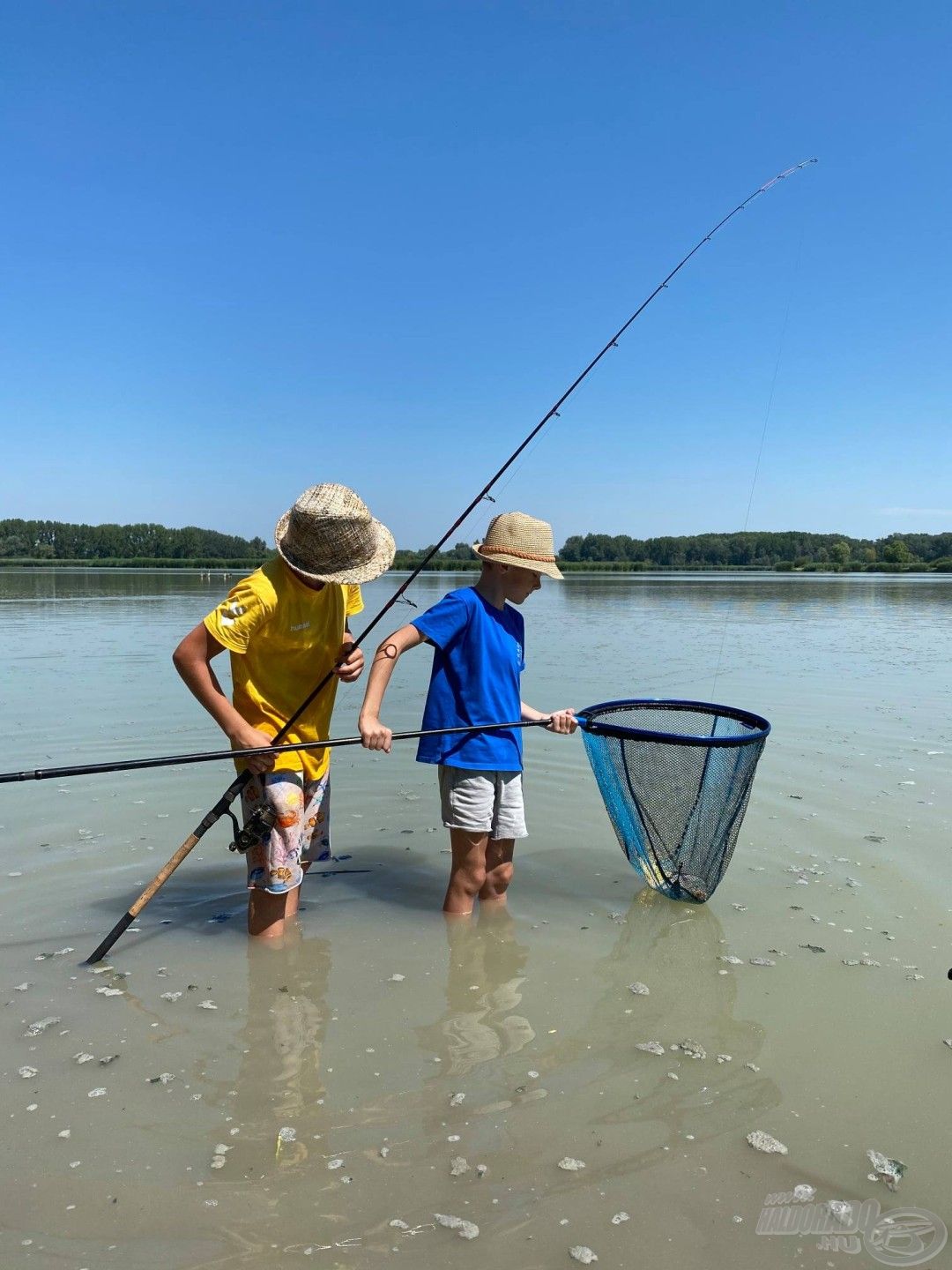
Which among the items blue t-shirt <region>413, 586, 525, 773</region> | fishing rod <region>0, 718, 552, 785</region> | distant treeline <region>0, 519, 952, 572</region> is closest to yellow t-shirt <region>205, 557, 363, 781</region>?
fishing rod <region>0, 718, 552, 785</region>

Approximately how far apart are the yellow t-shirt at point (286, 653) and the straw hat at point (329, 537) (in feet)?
0.39

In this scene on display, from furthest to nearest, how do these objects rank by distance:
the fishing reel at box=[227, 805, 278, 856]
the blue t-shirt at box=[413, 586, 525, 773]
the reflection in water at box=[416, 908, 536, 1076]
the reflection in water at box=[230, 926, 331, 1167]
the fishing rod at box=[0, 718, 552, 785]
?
the blue t-shirt at box=[413, 586, 525, 773] < the fishing reel at box=[227, 805, 278, 856] < the reflection in water at box=[416, 908, 536, 1076] < the fishing rod at box=[0, 718, 552, 785] < the reflection in water at box=[230, 926, 331, 1167]

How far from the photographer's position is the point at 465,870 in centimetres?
433

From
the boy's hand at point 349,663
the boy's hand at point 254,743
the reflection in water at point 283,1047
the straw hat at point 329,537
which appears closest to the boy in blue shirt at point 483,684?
the boy's hand at point 349,663

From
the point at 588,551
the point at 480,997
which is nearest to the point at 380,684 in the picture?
the point at 480,997

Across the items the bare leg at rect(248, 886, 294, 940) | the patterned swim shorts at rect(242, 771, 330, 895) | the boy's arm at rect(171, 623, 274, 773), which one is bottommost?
the bare leg at rect(248, 886, 294, 940)

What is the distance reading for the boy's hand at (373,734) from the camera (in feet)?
12.0

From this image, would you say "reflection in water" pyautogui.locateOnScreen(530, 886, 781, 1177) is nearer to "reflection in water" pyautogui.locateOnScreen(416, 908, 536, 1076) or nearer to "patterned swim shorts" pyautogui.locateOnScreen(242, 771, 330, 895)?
"reflection in water" pyautogui.locateOnScreen(416, 908, 536, 1076)

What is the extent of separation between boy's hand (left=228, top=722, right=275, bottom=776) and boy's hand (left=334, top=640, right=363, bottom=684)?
0.39 meters

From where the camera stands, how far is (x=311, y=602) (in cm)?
373

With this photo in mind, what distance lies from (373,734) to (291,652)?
47 centimetres

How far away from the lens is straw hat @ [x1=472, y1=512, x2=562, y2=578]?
407 centimetres

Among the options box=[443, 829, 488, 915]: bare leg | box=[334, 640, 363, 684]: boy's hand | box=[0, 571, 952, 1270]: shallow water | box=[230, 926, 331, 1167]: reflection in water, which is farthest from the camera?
box=[443, 829, 488, 915]: bare leg

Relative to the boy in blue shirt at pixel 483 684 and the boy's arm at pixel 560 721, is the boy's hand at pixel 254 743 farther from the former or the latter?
the boy's arm at pixel 560 721
